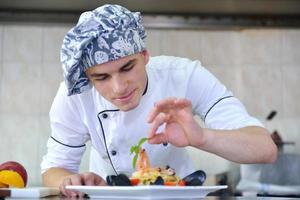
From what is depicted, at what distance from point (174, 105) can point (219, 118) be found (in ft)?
0.92

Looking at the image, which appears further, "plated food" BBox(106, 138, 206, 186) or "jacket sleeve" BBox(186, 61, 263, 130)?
"jacket sleeve" BBox(186, 61, 263, 130)

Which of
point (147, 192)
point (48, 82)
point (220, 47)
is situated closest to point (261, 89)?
point (220, 47)

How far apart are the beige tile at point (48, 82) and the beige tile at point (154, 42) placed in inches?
16.5

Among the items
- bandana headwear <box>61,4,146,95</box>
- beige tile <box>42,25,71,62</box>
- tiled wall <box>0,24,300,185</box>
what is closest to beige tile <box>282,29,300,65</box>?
tiled wall <box>0,24,300,185</box>

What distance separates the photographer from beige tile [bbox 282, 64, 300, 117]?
242 cm

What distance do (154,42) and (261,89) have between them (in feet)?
1.72

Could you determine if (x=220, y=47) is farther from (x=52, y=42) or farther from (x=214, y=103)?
(x=214, y=103)

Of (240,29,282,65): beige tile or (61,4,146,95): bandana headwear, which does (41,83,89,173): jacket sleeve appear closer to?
(61,4,146,95): bandana headwear

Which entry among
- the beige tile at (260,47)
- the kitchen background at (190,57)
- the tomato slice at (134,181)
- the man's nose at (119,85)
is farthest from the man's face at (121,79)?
the beige tile at (260,47)

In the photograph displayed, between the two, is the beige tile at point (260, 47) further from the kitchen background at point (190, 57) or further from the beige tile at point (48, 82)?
the beige tile at point (48, 82)

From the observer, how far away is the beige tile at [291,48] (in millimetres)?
2459

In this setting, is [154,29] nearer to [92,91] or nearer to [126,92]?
[92,91]

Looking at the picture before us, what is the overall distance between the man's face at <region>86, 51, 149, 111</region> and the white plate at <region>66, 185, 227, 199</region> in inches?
10.1

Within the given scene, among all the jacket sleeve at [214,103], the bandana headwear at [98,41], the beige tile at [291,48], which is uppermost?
the beige tile at [291,48]
